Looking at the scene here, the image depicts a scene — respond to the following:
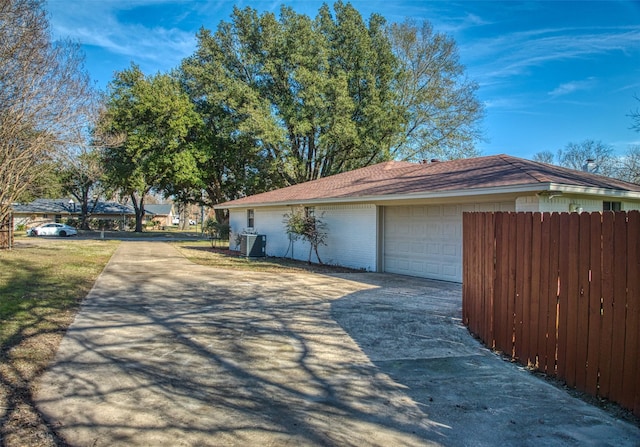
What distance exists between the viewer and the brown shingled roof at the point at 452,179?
9.66 m

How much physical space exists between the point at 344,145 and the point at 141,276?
18.5m

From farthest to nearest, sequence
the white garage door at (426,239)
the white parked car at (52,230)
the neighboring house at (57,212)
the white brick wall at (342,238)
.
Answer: the neighboring house at (57,212) < the white parked car at (52,230) < the white brick wall at (342,238) < the white garage door at (426,239)

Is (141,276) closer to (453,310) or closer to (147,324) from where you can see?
(147,324)

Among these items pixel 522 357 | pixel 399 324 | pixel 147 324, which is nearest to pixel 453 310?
pixel 399 324

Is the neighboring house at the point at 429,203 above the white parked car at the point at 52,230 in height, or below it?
above

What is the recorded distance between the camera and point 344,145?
28.0 m

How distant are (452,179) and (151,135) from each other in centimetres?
2356

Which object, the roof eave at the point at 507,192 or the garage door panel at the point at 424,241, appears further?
the garage door panel at the point at 424,241

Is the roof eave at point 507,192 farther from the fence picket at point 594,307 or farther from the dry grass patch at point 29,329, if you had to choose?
the dry grass patch at point 29,329

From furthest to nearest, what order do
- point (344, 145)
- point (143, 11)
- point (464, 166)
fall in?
point (344, 145) < point (143, 11) < point (464, 166)

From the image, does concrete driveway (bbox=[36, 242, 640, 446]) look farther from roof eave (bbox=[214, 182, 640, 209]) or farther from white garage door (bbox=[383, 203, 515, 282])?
white garage door (bbox=[383, 203, 515, 282])

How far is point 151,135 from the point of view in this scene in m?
29.2

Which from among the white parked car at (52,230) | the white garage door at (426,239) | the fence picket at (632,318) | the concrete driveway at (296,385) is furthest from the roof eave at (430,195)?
the white parked car at (52,230)

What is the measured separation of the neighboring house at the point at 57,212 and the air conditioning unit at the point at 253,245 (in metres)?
38.8
